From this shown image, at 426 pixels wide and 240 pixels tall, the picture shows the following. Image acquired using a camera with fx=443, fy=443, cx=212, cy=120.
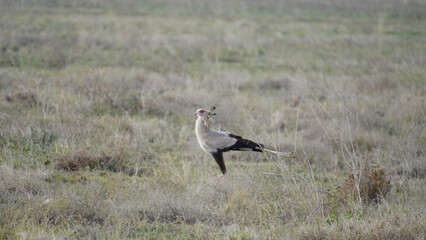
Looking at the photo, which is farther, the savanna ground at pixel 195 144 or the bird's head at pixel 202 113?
the bird's head at pixel 202 113

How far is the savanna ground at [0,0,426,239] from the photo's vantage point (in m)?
4.57

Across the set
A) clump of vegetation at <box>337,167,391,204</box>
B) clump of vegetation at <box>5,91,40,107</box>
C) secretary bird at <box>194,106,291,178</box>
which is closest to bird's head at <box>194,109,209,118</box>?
secretary bird at <box>194,106,291,178</box>

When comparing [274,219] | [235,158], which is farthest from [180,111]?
[274,219]

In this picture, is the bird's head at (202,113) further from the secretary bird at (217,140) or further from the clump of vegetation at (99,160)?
the clump of vegetation at (99,160)

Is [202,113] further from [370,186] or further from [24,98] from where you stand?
[24,98]

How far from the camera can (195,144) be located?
7.79 metres

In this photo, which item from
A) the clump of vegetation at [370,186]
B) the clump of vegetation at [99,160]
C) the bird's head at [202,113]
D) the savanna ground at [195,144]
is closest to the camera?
the savanna ground at [195,144]

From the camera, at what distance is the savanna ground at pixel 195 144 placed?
180 inches

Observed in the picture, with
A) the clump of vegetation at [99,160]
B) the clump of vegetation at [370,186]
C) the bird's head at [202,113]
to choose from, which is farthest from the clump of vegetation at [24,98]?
the clump of vegetation at [370,186]

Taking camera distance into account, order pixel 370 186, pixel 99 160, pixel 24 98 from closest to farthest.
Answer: pixel 370 186 → pixel 99 160 → pixel 24 98

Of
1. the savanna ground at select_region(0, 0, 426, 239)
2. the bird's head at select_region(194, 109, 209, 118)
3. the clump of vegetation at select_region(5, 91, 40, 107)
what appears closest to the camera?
the savanna ground at select_region(0, 0, 426, 239)

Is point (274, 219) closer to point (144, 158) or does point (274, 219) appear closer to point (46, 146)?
point (144, 158)

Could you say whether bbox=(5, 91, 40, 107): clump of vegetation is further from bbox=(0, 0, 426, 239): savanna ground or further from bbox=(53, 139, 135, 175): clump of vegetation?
bbox=(53, 139, 135, 175): clump of vegetation

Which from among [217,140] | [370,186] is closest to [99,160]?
[217,140]
